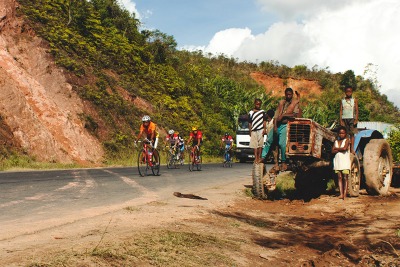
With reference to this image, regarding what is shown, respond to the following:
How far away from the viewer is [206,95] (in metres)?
45.8

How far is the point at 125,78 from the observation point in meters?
36.2

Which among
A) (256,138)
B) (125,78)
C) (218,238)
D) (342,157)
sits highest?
(125,78)

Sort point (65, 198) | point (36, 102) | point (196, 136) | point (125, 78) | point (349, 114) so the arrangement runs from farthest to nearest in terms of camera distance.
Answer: point (125, 78), point (36, 102), point (196, 136), point (349, 114), point (65, 198)

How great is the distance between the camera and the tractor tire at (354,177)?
1040 centimetres

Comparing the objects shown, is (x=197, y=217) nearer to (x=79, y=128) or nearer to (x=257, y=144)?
(x=257, y=144)

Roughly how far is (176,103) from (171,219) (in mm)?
32322

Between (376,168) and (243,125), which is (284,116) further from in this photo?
(243,125)

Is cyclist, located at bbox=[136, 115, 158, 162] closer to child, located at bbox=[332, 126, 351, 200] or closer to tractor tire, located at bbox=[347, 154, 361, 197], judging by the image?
child, located at bbox=[332, 126, 351, 200]

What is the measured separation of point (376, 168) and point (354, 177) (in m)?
0.60

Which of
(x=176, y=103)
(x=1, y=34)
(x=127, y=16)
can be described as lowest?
(x=176, y=103)

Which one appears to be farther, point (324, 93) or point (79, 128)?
point (324, 93)

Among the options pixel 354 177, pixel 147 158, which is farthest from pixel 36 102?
pixel 354 177

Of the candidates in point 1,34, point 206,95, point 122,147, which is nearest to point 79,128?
point 122,147

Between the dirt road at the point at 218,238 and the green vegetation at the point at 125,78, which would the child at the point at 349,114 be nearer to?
the dirt road at the point at 218,238
